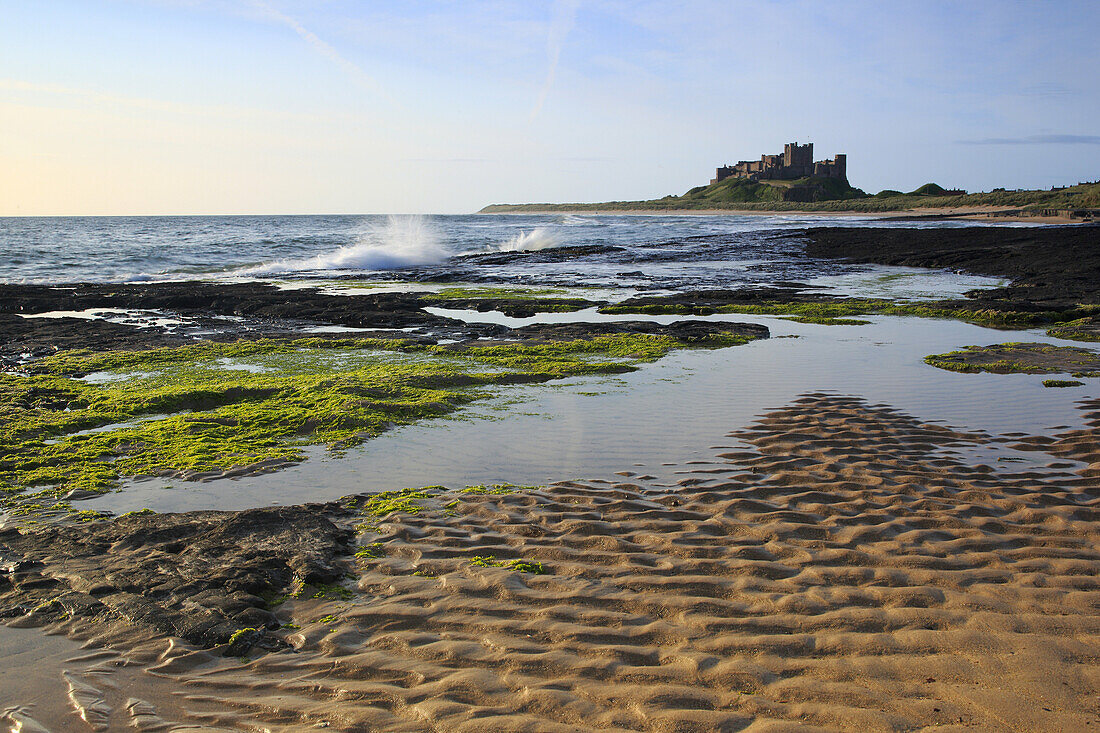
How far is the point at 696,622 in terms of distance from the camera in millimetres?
3523

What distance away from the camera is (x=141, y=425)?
7.21m

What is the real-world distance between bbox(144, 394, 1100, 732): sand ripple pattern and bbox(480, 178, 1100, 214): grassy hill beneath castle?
6943cm

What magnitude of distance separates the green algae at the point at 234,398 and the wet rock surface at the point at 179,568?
71 centimetres

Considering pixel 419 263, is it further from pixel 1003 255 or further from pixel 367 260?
pixel 1003 255

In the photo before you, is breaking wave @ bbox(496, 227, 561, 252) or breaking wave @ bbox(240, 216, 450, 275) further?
breaking wave @ bbox(496, 227, 561, 252)

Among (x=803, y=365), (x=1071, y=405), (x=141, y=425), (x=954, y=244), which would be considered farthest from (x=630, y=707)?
(x=954, y=244)

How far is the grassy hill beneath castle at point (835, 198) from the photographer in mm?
71812

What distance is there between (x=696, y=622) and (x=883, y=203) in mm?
105991

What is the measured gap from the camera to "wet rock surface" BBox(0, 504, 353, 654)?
3.58 m

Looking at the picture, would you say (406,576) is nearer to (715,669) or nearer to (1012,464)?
(715,669)

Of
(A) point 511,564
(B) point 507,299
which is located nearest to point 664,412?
(A) point 511,564

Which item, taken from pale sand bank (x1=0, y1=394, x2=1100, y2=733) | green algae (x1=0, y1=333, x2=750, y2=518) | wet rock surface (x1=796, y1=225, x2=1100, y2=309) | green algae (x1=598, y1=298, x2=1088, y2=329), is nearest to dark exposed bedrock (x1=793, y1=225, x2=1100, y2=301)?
wet rock surface (x1=796, y1=225, x2=1100, y2=309)

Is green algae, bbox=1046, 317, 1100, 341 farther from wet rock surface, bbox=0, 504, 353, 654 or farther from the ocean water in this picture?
wet rock surface, bbox=0, 504, 353, 654

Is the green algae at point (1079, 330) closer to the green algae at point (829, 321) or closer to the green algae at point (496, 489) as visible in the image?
the green algae at point (829, 321)
